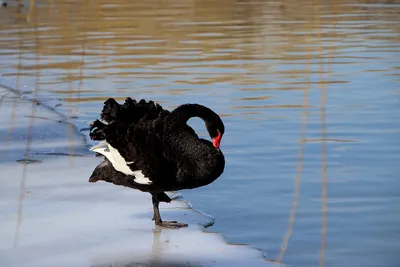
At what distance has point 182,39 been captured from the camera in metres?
14.0

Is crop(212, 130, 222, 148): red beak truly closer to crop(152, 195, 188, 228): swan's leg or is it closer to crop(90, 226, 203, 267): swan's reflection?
Answer: crop(152, 195, 188, 228): swan's leg

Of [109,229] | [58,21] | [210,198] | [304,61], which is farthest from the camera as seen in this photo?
[58,21]

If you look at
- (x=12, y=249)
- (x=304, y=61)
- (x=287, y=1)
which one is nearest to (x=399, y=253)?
(x=12, y=249)

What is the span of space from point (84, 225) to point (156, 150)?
51 cm

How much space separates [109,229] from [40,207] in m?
0.54

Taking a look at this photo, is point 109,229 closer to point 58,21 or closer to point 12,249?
point 12,249

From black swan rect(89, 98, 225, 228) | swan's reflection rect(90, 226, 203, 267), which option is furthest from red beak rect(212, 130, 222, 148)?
swan's reflection rect(90, 226, 203, 267)

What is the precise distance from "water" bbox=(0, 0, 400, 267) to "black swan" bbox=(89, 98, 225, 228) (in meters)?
0.35

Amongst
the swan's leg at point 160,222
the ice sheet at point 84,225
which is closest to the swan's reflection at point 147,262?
the ice sheet at point 84,225

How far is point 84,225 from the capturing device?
433 cm

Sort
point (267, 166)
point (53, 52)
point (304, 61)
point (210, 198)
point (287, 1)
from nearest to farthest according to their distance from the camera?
point (210, 198) → point (267, 166) → point (304, 61) → point (53, 52) → point (287, 1)

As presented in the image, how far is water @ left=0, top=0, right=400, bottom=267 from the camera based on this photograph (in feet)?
14.4

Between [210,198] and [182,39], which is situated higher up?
[182,39]

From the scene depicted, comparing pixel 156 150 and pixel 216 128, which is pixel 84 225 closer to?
pixel 156 150
